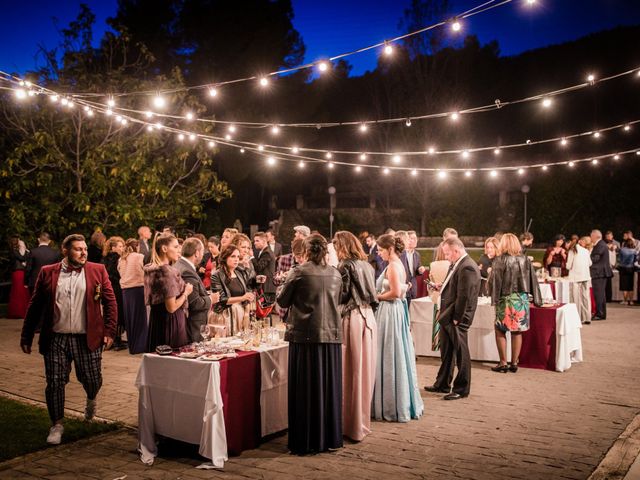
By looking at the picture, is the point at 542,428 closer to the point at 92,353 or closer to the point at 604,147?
the point at 92,353

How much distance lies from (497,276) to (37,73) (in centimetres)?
1050

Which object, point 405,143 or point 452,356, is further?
point 405,143

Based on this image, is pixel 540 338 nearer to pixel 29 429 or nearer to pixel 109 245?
pixel 29 429

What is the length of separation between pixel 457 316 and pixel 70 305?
144 inches

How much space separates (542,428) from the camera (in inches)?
194

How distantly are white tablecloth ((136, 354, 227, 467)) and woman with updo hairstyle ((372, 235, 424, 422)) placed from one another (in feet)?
5.49

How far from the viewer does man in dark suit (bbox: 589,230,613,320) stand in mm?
11352

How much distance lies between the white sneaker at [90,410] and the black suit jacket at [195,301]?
100cm

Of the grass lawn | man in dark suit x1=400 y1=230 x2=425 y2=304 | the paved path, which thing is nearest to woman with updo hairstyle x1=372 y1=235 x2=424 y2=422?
the paved path

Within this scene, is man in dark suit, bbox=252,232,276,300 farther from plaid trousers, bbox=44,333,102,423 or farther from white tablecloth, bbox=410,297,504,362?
plaid trousers, bbox=44,333,102,423

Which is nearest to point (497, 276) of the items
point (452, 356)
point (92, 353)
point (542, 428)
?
point (452, 356)

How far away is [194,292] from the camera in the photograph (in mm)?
5109

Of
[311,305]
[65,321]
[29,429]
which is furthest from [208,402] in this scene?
[29,429]

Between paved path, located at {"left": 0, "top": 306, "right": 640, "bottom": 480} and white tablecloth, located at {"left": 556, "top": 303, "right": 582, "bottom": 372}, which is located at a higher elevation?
white tablecloth, located at {"left": 556, "top": 303, "right": 582, "bottom": 372}
